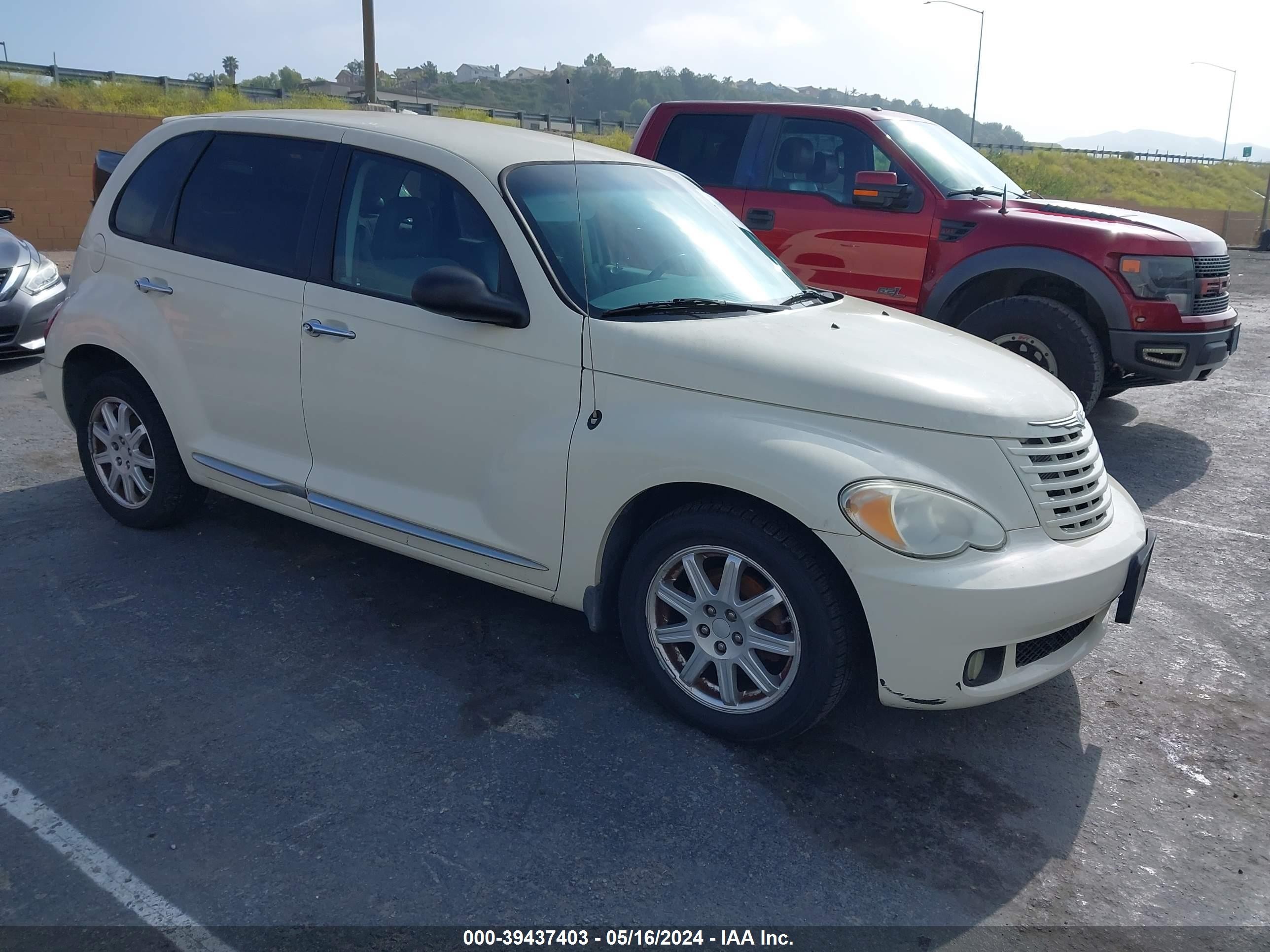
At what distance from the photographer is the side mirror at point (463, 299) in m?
3.58

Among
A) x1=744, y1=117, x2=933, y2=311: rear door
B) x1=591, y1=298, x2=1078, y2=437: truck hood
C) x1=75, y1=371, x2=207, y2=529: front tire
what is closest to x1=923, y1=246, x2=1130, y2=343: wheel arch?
x1=744, y1=117, x2=933, y2=311: rear door

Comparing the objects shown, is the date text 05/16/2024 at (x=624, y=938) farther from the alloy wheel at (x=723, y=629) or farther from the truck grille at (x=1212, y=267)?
the truck grille at (x=1212, y=267)

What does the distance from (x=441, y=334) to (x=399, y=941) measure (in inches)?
81.0

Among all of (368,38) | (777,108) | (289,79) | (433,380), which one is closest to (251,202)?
(433,380)

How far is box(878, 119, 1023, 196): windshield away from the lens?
7.55m

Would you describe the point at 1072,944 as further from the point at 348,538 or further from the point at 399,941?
the point at 348,538

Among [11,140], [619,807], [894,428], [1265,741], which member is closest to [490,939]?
[619,807]

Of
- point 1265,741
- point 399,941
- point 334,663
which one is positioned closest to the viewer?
point 399,941

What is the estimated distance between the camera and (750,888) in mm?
2826

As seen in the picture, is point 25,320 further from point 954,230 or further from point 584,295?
point 954,230

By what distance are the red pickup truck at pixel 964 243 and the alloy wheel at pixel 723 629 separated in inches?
177

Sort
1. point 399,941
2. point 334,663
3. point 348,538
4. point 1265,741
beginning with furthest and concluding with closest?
point 348,538
point 334,663
point 1265,741
point 399,941

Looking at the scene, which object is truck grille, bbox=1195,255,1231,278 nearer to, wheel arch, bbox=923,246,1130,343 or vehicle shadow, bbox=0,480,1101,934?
wheel arch, bbox=923,246,1130,343

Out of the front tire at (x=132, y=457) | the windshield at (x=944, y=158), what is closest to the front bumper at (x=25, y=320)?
the front tire at (x=132, y=457)
